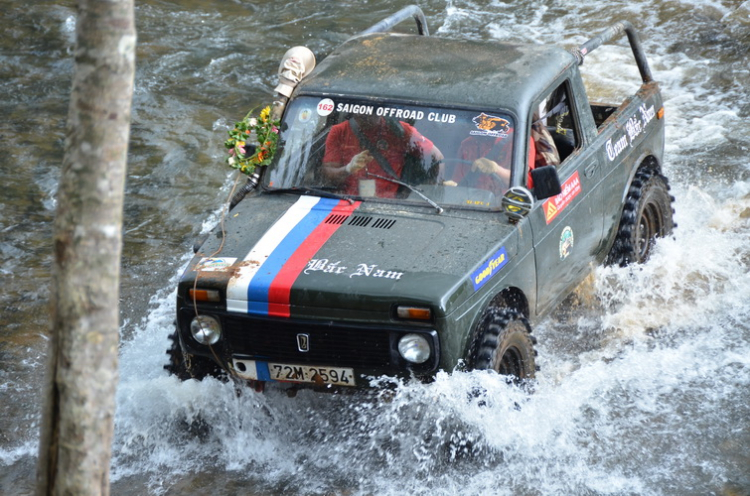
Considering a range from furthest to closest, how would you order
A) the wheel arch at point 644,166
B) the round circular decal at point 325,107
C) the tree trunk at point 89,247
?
the wheel arch at point 644,166 < the round circular decal at point 325,107 < the tree trunk at point 89,247

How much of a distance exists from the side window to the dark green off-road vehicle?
0.03 feet

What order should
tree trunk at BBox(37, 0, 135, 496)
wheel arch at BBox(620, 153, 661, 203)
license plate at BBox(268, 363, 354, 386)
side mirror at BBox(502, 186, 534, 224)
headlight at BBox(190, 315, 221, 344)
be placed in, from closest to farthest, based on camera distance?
tree trunk at BBox(37, 0, 135, 496) → license plate at BBox(268, 363, 354, 386) → headlight at BBox(190, 315, 221, 344) → side mirror at BBox(502, 186, 534, 224) → wheel arch at BBox(620, 153, 661, 203)

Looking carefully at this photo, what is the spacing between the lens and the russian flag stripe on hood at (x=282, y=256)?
16.7 ft

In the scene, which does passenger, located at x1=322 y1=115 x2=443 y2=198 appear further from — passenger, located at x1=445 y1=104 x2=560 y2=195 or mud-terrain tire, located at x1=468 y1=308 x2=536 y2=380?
mud-terrain tire, located at x1=468 y1=308 x2=536 y2=380

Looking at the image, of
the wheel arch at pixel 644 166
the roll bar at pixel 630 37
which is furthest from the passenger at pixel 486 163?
the roll bar at pixel 630 37

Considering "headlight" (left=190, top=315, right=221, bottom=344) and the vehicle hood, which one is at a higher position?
the vehicle hood

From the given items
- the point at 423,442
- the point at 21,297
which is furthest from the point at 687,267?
the point at 21,297

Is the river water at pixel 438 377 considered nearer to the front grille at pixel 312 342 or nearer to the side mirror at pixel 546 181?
the front grille at pixel 312 342

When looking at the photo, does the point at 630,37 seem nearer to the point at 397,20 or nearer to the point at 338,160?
the point at 397,20

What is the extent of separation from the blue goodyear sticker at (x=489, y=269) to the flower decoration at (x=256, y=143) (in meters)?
1.62

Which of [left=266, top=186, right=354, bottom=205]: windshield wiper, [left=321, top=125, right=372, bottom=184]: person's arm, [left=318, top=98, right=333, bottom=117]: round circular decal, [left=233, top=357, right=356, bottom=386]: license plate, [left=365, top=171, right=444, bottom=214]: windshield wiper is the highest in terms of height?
[left=318, top=98, right=333, bottom=117]: round circular decal

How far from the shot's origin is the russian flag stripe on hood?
5.08 metres

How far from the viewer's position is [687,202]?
8.73 m

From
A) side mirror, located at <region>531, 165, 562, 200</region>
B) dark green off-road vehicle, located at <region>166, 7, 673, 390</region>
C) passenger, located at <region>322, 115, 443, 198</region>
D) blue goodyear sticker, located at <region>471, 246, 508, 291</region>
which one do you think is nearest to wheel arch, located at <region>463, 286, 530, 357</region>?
dark green off-road vehicle, located at <region>166, 7, 673, 390</region>
